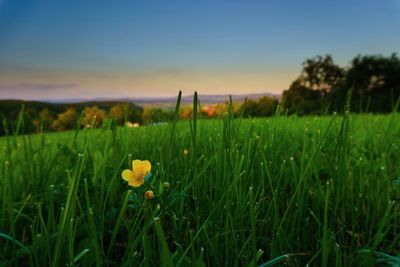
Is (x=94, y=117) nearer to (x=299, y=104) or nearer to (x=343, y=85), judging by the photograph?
(x=299, y=104)

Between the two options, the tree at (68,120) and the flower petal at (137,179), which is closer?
the flower petal at (137,179)

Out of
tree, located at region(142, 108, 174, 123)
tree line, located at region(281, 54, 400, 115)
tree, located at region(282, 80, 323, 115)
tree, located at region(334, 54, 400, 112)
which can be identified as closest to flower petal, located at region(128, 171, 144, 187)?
tree, located at region(142, 108, 174, 123)

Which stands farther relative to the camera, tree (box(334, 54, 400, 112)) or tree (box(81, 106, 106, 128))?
tree (box(334, 54, 400, 112))

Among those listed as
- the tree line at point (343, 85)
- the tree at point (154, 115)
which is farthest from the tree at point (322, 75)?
the tree at point (154, 115)

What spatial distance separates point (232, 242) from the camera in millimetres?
685

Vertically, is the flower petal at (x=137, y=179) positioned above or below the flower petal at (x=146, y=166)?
below

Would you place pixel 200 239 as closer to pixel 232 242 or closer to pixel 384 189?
pixel 232 242

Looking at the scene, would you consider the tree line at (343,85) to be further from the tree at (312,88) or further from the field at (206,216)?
the field at (206,216)

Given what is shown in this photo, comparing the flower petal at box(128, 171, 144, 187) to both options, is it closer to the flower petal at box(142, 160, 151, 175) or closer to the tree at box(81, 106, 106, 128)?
the flower petal at box(142, 160, 151, 175)

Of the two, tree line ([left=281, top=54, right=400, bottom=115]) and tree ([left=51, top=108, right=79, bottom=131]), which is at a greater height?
tree line ([left=281, top=54, right=400, bottom=115])

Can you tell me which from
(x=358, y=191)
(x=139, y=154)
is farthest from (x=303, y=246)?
(x=139, y=154)

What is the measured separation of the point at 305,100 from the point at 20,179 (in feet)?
10.9

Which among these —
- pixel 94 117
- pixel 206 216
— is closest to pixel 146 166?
pixel 206 216

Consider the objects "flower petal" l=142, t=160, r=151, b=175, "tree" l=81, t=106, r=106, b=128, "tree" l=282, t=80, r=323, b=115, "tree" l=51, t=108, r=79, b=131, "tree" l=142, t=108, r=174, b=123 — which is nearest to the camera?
"flower petal" l=142, t=160, r=151, b=175
